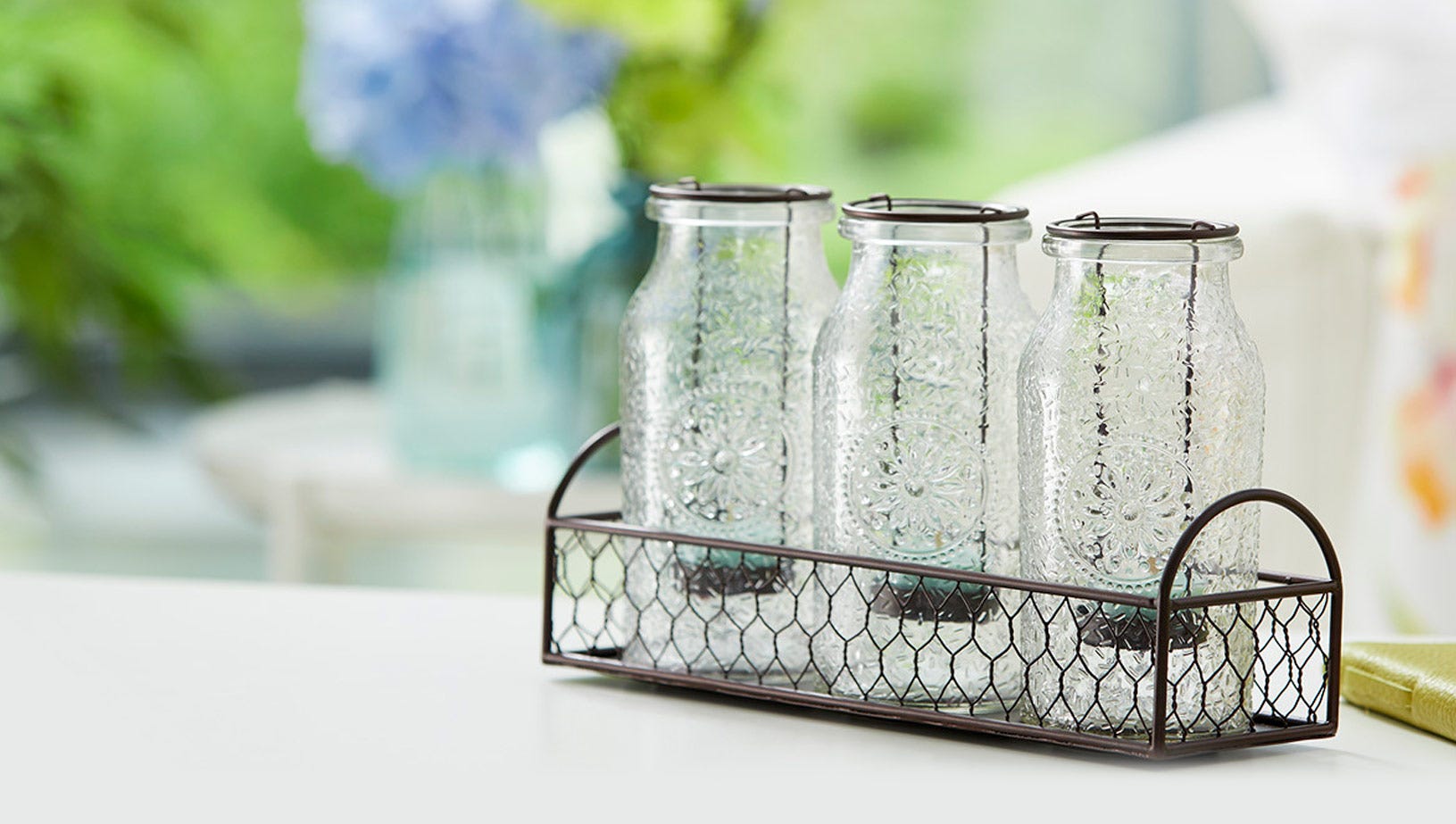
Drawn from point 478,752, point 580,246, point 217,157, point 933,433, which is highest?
point 217,157

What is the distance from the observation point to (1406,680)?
0.66 metres

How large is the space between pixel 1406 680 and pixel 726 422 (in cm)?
25

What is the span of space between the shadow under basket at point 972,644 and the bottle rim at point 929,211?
0.36ft

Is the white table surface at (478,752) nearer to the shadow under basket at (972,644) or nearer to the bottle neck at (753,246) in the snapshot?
the shadow under basket at (972,644)

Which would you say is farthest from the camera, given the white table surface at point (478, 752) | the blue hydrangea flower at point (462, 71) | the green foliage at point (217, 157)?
the green foliage at point (217, 157)

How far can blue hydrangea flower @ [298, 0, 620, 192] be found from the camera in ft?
4.86

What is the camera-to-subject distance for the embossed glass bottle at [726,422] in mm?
689

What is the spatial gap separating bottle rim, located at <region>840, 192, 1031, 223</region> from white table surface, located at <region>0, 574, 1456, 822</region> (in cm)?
17

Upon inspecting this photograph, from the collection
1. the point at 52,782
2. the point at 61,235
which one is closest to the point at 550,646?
the point at 52,782

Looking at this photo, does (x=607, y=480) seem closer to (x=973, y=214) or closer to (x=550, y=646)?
(x=550, y=646)

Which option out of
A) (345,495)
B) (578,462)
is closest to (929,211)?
(578,462)

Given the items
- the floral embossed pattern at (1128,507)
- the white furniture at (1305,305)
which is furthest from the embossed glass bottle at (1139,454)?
the white furniture at (1305,305)

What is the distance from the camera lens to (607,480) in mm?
1581

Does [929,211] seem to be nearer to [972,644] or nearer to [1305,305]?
[972,644]
